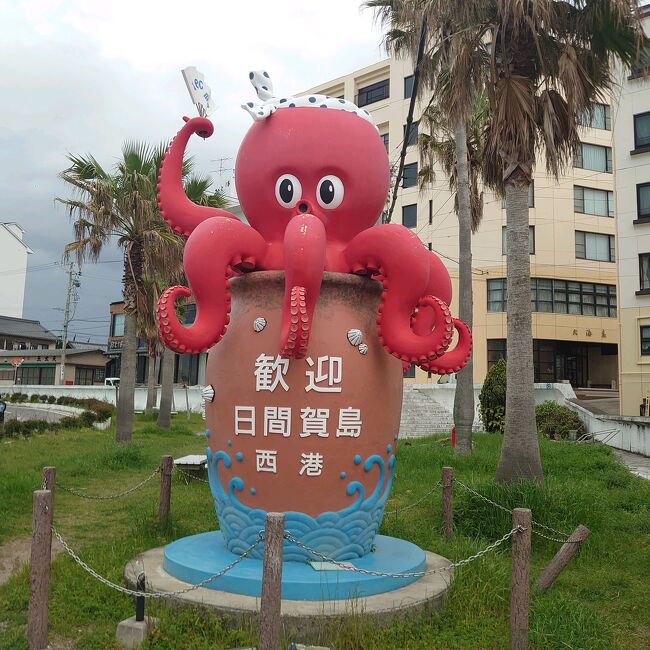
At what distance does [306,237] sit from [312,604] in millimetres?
2858

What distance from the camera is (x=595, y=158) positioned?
1331 inches

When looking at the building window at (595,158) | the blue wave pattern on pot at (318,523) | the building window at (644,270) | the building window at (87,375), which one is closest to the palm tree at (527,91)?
the blue wave pattern on pot at (318,523)

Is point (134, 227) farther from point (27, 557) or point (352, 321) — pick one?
point (352, 321)

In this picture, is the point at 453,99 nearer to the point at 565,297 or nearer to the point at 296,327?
the point at 296,327

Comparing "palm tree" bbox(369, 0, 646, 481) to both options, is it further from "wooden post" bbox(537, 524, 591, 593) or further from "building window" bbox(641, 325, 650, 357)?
"building window" bbox(641, 325, 650, 357)

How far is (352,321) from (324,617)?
8.05ft

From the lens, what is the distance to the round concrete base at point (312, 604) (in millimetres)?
5016

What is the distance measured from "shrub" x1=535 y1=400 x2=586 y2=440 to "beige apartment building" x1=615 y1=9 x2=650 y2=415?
3529 mm

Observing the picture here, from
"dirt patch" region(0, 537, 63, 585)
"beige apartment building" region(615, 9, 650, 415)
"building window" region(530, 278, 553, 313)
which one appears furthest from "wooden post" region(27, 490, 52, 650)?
"building window" region(530, 278, 553, 313)

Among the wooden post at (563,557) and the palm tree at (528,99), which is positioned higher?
the palm tree at (528,99)

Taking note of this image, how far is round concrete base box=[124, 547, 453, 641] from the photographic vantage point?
5.02 m

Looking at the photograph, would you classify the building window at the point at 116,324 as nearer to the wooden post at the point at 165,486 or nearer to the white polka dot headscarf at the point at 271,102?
the wooden post at the point at 165,486

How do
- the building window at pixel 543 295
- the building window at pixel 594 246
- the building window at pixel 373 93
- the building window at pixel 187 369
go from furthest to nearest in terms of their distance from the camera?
the building window at pixel 187 369 < the building window at pixel 373 93 < the building window at pixel 594 246 < the building window at pixel 543 295

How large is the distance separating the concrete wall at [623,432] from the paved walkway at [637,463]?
0.89 ft
